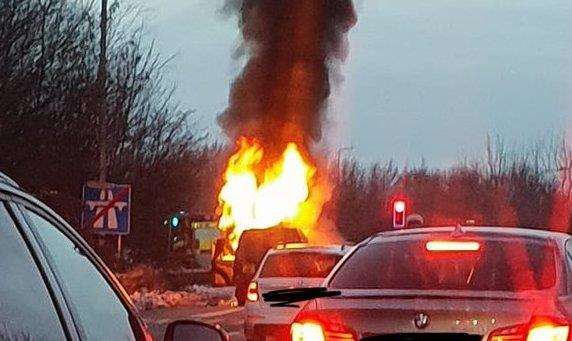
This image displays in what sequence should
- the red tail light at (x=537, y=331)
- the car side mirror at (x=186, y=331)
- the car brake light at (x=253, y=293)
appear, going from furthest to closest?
the car brake light at (x=253, y=293), the red tail light at (x=537, y=331), the car side mirror at (x=186, y=331)

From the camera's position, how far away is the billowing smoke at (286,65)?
44.0 metres

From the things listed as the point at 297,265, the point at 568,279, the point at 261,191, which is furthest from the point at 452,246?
the point at 261,191

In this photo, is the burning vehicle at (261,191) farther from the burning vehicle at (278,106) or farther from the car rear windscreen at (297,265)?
the car rear windscreen at (297,265)

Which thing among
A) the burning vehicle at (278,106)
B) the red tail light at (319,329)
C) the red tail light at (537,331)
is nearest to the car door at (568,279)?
the red tail light at (537,331)

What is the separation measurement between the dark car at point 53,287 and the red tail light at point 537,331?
3.17m

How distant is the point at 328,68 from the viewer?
1777 inches

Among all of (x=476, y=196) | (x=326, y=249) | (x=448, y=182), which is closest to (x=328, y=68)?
(x=326, y=249)

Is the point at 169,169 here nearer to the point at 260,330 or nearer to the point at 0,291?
the point at 260,330

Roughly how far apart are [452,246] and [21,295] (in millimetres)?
5361

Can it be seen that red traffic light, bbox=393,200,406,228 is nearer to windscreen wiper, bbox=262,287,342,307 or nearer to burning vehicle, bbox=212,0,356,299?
burning vehicle, bbox=212,0,356,299

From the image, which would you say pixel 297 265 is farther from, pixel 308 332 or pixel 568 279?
pixel 308 332

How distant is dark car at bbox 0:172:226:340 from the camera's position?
344 centimetres

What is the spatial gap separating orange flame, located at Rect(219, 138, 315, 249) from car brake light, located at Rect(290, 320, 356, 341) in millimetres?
38818

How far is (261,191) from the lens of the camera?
48.2 m
